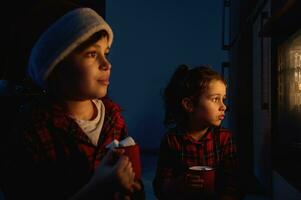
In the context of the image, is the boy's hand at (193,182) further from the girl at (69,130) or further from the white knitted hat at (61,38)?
the white knitted hat at (61,38)

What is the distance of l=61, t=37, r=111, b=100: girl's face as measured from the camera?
898 mm

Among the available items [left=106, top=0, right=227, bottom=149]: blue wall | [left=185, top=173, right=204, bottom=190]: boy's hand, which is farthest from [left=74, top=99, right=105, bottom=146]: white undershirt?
[left=106, top=0, right=227, bottom=149]: blue wall

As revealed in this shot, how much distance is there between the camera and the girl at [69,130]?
819 mm

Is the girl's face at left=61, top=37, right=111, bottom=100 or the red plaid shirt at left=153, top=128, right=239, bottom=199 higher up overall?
the girl's face at left=61, top=37, right=111, bottom=100

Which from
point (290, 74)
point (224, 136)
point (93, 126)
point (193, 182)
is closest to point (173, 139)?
point (224, 136)

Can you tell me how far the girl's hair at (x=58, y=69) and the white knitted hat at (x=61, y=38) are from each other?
2cm

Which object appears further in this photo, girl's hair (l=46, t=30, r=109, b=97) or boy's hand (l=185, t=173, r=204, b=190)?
boy's hand (l=185, t=173, r=204, b=190)

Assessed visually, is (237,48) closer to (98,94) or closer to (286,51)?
(286,51)

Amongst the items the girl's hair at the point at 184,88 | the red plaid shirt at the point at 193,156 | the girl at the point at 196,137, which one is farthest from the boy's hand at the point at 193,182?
the girl's hair at the point at 184,88

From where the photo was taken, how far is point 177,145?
1.50 m

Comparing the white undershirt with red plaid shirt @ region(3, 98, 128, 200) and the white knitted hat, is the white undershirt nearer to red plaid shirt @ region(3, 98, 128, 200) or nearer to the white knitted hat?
red plaid shirt @ region(3, 98, 128, 200)

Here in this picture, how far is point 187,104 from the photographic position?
1.68 meters

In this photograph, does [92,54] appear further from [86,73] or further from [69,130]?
[69,130]

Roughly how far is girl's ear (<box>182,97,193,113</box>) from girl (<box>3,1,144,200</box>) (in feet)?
2.42
